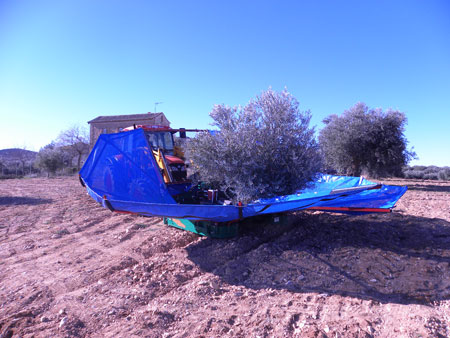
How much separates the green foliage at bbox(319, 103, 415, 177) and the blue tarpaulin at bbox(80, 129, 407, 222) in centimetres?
1011

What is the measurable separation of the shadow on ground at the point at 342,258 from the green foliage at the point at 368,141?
10001 millimetres

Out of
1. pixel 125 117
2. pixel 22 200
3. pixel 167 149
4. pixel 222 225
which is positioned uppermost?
pixel 125 117

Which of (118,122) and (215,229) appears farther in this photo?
(118,122)

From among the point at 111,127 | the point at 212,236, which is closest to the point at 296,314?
the point at 212,236

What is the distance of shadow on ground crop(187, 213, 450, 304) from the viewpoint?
3.49 m

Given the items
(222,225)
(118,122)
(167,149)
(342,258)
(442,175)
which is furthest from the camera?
(118,122)

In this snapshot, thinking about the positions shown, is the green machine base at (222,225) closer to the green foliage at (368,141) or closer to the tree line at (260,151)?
the tree line at (260,151)

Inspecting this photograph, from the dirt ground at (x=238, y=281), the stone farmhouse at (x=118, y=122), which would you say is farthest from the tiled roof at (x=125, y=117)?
the dirt ground at (x=238, y=281)

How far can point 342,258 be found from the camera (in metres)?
4.18

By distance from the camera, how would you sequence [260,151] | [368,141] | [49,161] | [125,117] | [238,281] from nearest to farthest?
[238,281] → [260,151] → [368,141] → [49,161] → [125,117]

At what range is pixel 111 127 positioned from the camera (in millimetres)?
34781

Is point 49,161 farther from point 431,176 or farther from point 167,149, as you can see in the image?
point 431,176

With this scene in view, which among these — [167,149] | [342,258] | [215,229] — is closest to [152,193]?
[215,229]

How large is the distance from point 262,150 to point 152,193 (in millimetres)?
2156
